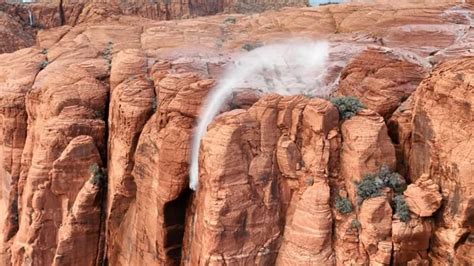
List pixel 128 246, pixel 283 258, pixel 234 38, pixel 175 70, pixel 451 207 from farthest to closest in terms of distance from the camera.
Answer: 1. pixel 234 38
2. pixel 175 70
3. pixel 128 246
4. pixel 283 258
5. pixel 451 207

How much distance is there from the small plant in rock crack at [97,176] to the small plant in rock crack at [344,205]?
12672 mm

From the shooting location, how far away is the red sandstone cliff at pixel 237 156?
51.1 feet

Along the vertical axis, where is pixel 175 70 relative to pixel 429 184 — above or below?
above

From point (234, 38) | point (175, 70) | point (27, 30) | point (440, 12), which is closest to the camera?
point (175, 70)

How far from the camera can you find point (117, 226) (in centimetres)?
2259

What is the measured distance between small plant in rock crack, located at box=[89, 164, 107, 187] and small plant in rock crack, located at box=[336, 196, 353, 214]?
41.6 ft

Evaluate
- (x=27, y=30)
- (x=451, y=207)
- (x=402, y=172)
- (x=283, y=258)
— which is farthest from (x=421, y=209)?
(x=27, y=30)

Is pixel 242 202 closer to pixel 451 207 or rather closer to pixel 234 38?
pixel 451 207

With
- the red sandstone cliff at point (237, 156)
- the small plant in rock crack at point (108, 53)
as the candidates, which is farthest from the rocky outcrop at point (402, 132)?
the small plant in rock crack at point (108, 53)

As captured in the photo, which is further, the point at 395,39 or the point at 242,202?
the point at 395,39

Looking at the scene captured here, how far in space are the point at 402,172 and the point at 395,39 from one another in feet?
37.5

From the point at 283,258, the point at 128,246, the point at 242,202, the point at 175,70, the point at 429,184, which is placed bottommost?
the point at 128,246

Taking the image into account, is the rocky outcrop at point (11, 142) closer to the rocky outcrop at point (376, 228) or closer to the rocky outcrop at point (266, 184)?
the rocky outcrop at point (266, 184)

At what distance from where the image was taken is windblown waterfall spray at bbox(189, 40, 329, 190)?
1955 cm
